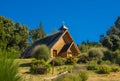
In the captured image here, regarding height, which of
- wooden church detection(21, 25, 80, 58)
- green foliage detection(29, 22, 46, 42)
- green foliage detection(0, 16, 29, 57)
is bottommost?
wooden church detection(21, 25, 80, 58)

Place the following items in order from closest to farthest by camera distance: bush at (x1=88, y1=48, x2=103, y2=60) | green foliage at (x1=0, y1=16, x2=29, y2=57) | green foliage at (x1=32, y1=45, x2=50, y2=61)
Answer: green foliage at (x1=32, y1=45, x2=50, y2=61), bush at (x1=88, y1=48, x2=103, y2=60), green foliage at (x1=0, y1=16, x2=29, y2=57)

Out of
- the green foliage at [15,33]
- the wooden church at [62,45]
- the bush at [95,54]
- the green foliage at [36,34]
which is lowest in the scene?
the bush at [95,54]

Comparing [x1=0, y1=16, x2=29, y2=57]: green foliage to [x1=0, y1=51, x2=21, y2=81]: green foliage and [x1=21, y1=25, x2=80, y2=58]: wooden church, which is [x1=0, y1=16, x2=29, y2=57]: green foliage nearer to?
[x1=21, y1=25, x2=80, y2=58]: wooden church

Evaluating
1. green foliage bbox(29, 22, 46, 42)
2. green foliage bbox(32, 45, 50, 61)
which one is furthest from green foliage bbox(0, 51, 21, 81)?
green foliage bbox(29, 22, 46, 42)

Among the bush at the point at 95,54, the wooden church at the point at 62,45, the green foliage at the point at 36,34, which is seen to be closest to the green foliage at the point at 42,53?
the bush at the point at 95,54

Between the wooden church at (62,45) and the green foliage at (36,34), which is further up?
the green foliage at (36,34)

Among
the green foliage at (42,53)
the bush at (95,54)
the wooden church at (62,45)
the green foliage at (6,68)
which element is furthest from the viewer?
the wooden church at (62,45)

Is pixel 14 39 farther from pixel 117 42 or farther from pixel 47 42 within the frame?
pixel 117 42

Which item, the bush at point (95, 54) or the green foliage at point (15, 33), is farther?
the green foliage at point (15, 33)

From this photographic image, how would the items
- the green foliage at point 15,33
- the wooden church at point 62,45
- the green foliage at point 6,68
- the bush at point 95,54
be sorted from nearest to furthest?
1. the green foliage at point 6,68
2. the bush at point 95,54
3. the wooden church at point 62,45
4. the green foliage at point 15,33

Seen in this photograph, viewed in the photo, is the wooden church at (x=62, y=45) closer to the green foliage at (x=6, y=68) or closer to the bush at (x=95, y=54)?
the bush at (x=95, y=54)

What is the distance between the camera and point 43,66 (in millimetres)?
→ 28312

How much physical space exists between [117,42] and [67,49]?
7.47 m

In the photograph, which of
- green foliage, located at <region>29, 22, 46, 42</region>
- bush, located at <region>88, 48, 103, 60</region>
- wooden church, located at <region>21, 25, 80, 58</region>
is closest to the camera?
bush, located at <region>88, 48, 103, 60</region>
